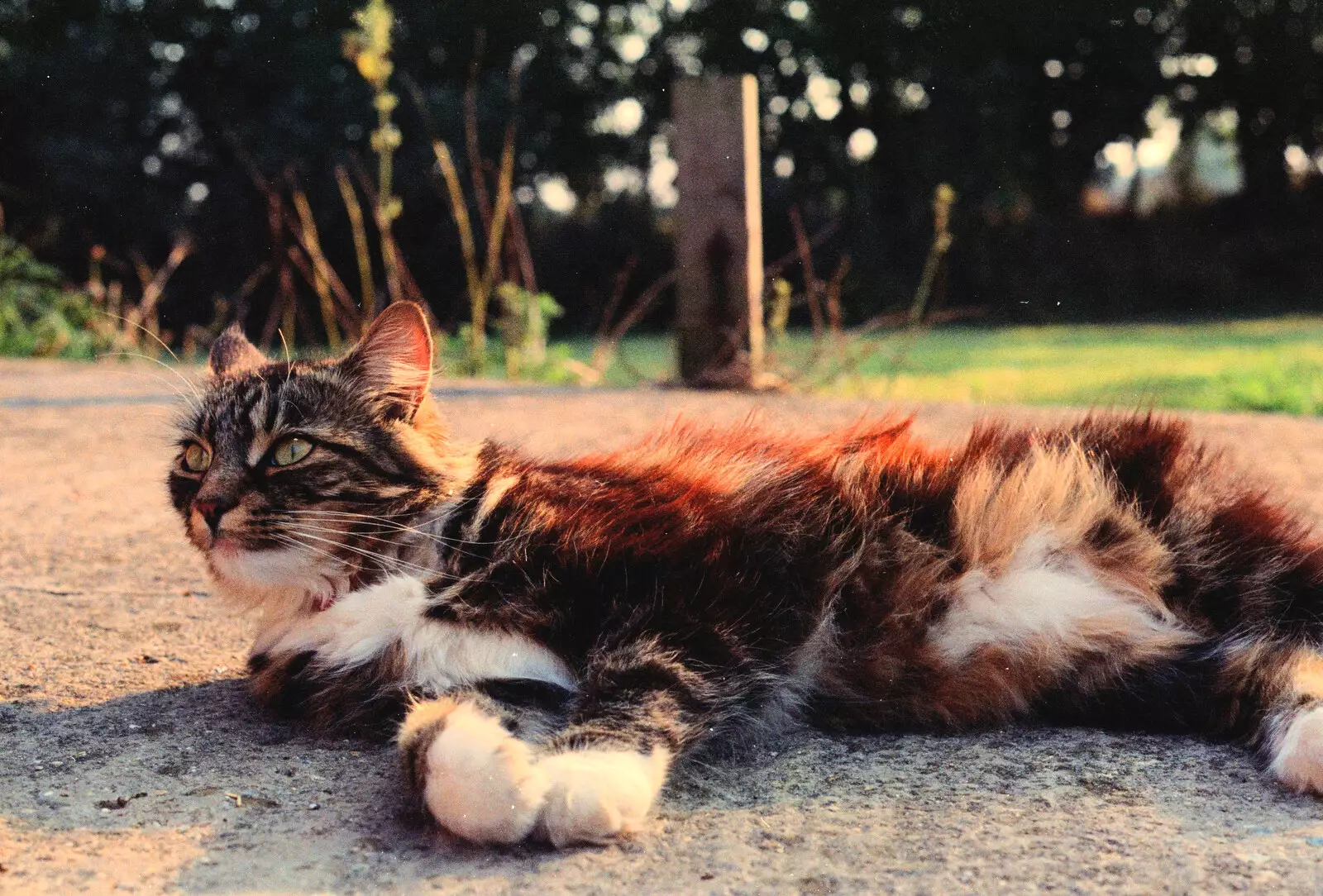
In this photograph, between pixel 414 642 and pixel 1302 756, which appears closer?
pixel 1302 756

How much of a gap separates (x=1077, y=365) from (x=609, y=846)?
9.00 meters

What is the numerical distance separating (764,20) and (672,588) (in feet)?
56.8

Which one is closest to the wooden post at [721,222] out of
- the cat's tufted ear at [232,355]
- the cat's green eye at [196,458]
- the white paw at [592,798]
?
the cat's tufted ear at [232,355]

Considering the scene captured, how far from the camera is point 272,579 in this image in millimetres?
2277

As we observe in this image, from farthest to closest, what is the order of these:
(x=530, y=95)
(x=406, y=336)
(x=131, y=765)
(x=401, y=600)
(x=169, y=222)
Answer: (x=530, y=95)
(x=169, y=222)
(x=406, y=336)
(x=401, y=600)
(x=131, y=765)

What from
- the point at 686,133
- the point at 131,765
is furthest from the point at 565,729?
the point at 686,133

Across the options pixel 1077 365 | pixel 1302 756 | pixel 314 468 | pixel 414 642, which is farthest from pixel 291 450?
pixel 1077 365

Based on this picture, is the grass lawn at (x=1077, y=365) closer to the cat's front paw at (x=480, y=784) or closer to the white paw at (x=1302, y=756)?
the white paw at (x=1302, y=756)

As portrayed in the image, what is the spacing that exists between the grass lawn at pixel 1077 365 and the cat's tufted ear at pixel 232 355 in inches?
115

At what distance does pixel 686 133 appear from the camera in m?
6.45

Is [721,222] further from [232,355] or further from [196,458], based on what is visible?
[196,458]

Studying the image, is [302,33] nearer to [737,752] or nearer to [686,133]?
[686,133]

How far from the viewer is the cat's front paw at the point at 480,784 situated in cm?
171

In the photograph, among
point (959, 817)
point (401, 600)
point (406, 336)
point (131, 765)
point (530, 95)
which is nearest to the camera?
point (959, 817)
